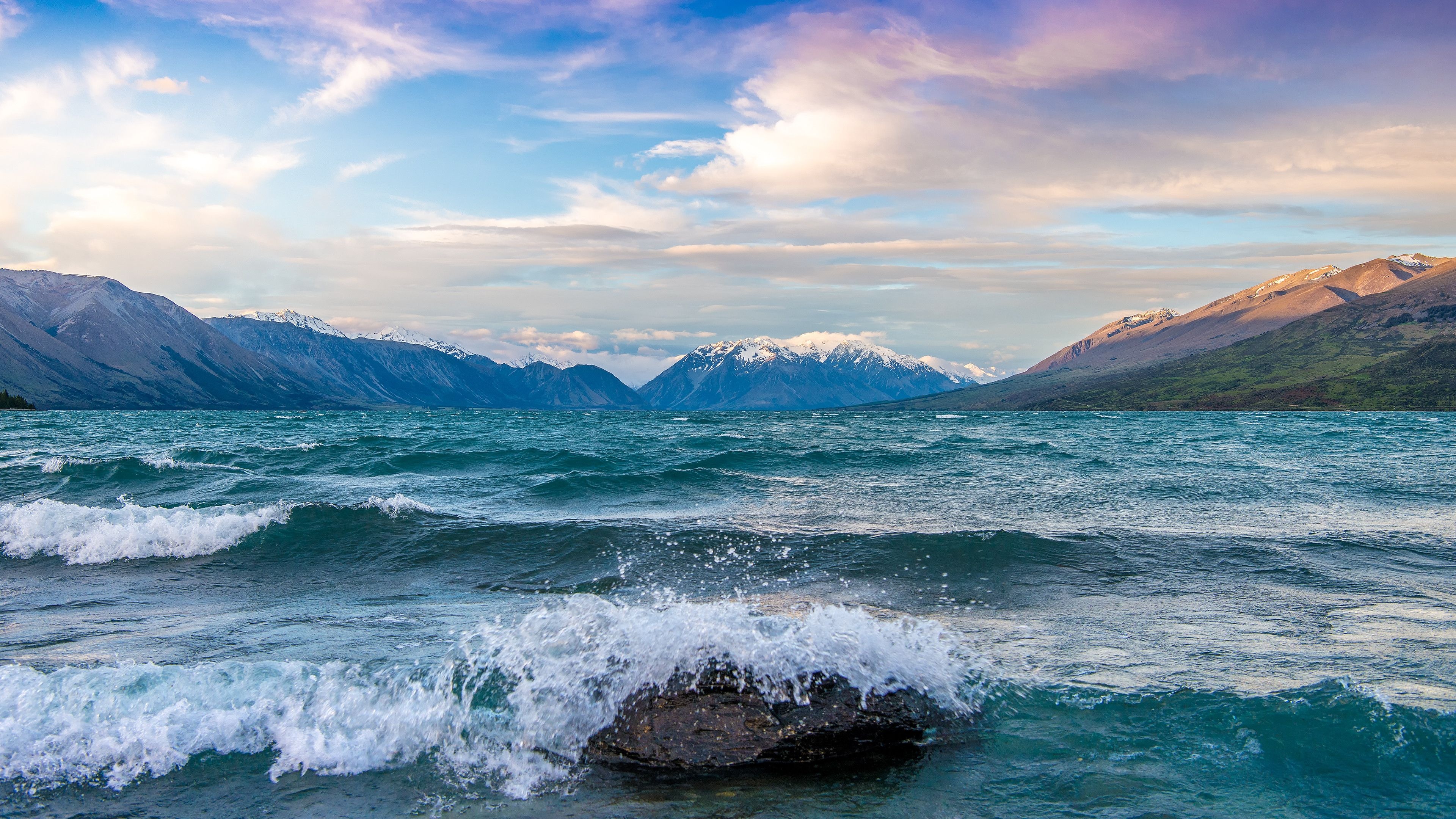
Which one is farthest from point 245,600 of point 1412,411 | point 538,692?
point 1412,411

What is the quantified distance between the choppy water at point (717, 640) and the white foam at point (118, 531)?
0.41 feet

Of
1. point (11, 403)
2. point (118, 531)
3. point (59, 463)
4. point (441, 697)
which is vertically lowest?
point (441, 697)

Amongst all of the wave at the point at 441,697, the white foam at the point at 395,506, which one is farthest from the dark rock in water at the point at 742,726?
the white foam at the point at 395,506

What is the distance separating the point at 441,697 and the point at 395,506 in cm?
1543

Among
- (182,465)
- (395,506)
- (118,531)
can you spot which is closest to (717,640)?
(395,506)

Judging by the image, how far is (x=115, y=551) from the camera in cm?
1928

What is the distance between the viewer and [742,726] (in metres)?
8.20

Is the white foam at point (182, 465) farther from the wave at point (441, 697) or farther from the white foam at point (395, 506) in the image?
the wave at point (441, 697)

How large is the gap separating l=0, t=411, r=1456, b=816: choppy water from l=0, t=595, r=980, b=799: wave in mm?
41

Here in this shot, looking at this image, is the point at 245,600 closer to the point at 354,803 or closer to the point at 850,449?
the point at 354,803

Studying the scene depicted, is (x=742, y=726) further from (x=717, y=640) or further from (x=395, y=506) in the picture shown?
(x=395, y=506)

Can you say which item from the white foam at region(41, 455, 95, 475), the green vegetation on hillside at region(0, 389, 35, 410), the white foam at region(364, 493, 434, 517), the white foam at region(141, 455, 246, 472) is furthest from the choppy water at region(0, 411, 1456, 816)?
the green vegetation on hillside at region(0, 389, 35, 410)

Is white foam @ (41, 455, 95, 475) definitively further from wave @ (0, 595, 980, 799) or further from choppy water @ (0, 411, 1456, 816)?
wave @ (0, 595, 980, 799)

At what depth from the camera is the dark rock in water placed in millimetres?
7980
